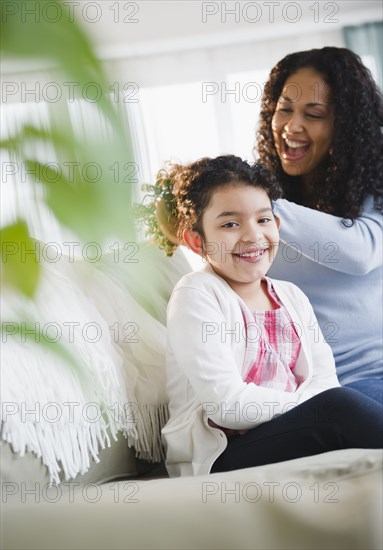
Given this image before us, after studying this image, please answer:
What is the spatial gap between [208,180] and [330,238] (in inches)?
13.6

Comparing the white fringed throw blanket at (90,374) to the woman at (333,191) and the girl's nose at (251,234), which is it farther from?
the woman at (333,191)

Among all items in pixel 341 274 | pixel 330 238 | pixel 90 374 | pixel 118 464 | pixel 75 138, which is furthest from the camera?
pixel 341 274

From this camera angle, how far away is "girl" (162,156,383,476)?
119 centimetres

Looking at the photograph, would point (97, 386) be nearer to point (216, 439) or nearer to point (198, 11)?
point (216, 439)

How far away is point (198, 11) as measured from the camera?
17.1 feet

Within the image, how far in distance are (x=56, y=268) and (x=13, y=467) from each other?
0.43 meters

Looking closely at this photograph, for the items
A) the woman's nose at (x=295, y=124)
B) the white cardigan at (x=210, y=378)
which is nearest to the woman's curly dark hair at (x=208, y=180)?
the white cardigan at (x=210, y=378)

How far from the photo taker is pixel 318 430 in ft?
3.85

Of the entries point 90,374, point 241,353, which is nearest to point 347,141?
point 241,353

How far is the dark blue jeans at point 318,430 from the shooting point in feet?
3.76

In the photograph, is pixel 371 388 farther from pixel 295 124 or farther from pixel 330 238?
pixel 295 124

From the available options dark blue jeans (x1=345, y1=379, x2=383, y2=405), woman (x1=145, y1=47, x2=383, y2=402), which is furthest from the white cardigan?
woman (x1=145, y1=47, x2=383, y2=402)

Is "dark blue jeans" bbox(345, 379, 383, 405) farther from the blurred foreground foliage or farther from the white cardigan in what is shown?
the blurred foreground foliage

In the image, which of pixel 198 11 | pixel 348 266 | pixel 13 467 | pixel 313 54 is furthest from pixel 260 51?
pixel 13 467
